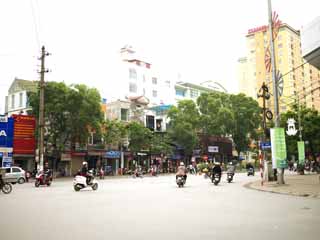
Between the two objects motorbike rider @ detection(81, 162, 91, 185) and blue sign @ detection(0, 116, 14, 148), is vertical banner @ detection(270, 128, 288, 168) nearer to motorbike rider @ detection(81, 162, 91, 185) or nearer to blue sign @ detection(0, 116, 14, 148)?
motorbike rider @ detection(81, 162, 91, 185)

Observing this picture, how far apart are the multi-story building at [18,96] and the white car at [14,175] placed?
15396mm

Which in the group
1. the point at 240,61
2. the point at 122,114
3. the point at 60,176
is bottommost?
the point at 60,176

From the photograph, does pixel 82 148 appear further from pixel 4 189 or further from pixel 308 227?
pixel 308 227

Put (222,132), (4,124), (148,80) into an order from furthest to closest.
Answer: (148,80) → (222,132) → (4,124)

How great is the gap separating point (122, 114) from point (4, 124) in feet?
59.2

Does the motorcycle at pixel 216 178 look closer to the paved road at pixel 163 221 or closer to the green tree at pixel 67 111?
the paved road at pixel 163 221

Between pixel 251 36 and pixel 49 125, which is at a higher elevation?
pixel 251 36

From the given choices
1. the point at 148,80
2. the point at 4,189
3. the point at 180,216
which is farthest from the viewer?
the point at 148,80

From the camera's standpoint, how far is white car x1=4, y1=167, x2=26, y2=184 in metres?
29.0

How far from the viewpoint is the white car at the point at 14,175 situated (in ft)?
95.2

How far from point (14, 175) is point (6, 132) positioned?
7.59 meters

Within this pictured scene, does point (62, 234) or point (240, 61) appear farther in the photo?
point (240, 61)

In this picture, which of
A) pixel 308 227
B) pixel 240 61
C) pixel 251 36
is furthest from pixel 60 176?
pixel 240 61

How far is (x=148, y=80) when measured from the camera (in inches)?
2731
